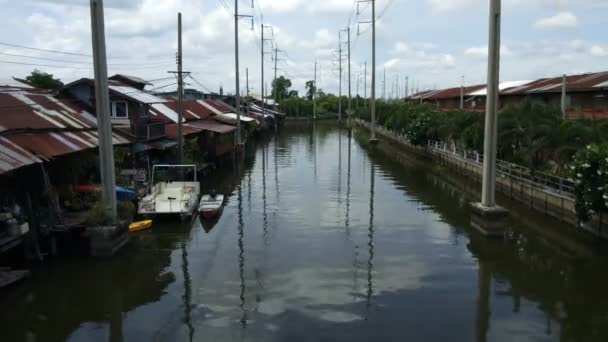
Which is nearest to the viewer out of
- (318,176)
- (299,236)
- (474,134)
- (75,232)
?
(75,232)

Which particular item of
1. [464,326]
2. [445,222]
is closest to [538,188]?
[445,222]

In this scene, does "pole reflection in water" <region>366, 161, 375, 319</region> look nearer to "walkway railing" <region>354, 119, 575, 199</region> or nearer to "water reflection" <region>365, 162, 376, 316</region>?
"water reflection" <region>365, 162, 376, 316</region>

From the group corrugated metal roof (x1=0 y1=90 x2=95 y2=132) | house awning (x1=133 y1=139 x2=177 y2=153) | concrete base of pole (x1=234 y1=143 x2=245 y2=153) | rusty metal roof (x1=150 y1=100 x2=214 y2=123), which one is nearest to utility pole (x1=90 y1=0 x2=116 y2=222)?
corrugated metal roof (x1=0 y1=90 x2=95 y2=132)

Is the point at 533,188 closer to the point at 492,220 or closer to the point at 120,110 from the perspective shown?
the point at 492,220

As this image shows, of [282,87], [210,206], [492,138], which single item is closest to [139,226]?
[210,206]

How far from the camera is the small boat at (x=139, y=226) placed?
71.1 ft

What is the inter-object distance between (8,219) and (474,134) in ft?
82.6

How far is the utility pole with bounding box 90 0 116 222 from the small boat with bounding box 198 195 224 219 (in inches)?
231

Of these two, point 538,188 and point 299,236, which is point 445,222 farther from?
point 299,236

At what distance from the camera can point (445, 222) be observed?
24031mm

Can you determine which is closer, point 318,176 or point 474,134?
point 474,134

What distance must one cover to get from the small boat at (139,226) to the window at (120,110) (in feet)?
32.2

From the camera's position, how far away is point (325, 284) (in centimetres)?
1559

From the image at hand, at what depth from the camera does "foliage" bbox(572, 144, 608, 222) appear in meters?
17.2
